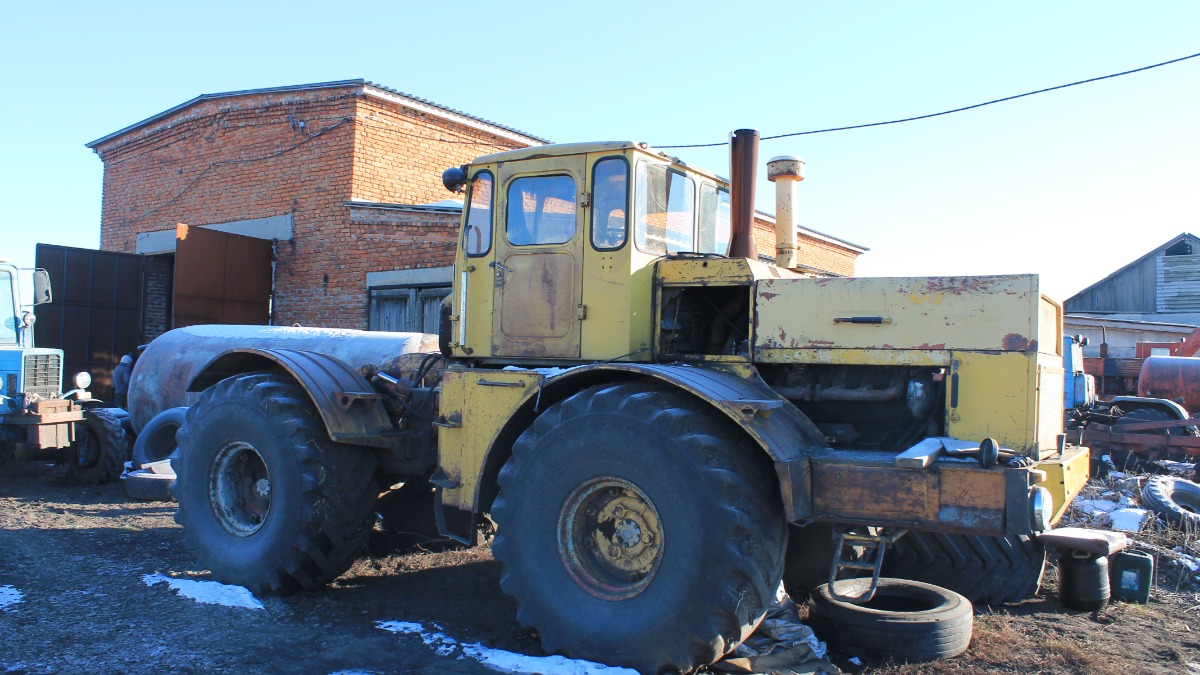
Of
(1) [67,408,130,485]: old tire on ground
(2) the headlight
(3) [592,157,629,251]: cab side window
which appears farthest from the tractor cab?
(1) [67,408,130,485]: old tire on ground

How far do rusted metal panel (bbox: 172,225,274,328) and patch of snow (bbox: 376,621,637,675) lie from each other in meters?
11.6

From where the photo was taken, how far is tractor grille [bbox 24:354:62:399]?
1067 centimetres

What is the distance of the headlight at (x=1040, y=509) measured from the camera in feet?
12.5

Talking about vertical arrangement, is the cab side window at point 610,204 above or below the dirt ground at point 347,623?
above

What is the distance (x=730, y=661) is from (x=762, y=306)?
5.88 ft

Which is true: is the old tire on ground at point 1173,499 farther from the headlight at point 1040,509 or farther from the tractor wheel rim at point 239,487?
the tractor wheel rim at point 239,487

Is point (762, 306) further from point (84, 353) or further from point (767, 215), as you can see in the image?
point (767, 215)

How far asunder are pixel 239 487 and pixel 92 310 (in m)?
12.4

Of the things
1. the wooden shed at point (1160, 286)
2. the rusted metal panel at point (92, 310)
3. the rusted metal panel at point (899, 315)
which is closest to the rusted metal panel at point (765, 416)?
the rusted metal panel at point (899, 315)

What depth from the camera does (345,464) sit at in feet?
18.8

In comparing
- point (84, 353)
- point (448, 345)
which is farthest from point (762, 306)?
point (84, 353)

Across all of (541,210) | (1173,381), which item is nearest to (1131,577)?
(541,210)

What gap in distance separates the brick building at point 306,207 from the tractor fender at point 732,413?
9.24 m

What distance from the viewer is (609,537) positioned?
451 cm
